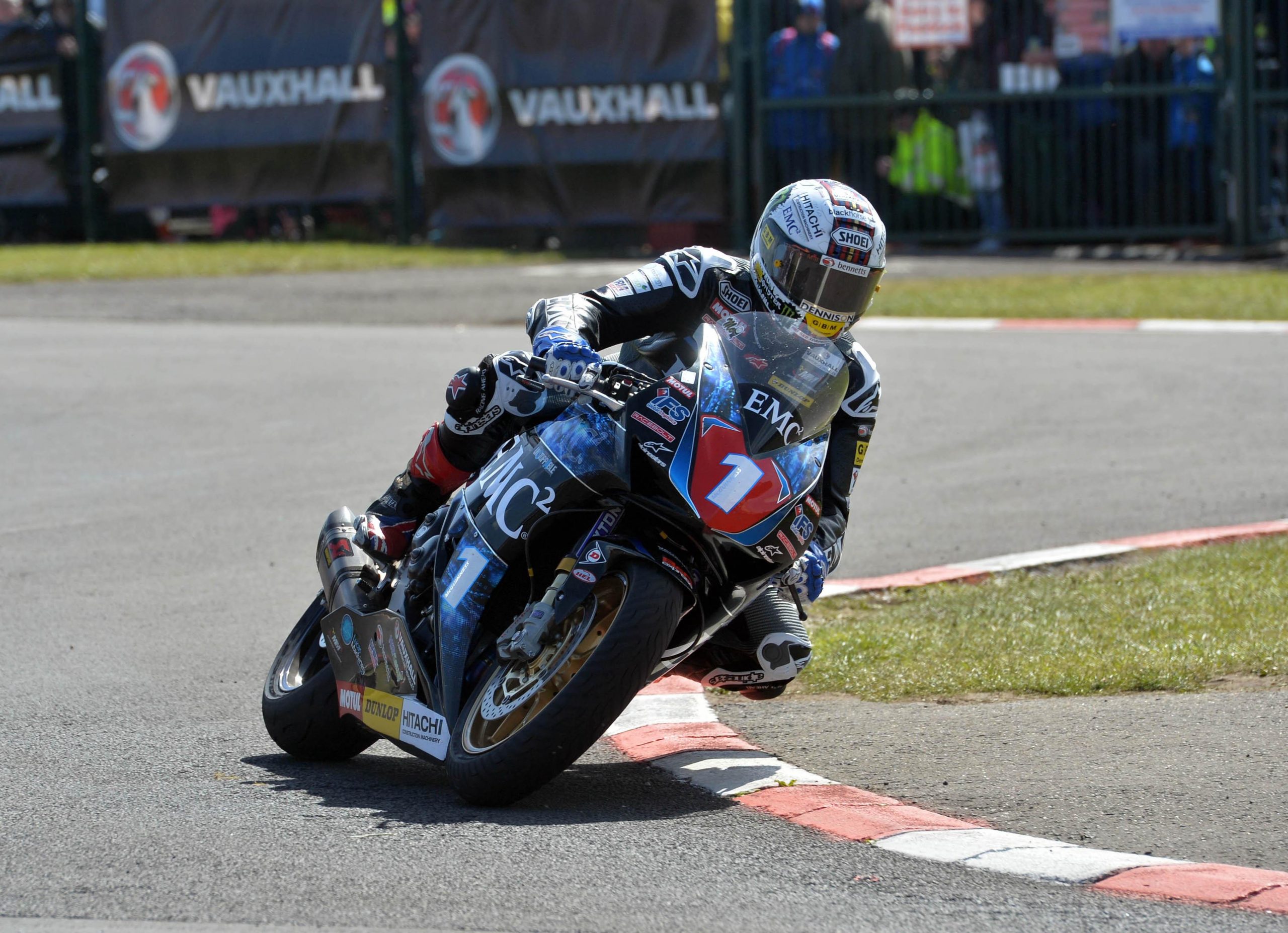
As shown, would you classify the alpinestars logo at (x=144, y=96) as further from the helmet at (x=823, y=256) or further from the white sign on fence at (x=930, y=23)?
the helmet at (x=823, y=256)

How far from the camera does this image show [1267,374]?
11.9m

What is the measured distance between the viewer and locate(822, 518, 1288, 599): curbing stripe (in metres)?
7.15

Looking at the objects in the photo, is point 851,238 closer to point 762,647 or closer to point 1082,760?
point 762,647

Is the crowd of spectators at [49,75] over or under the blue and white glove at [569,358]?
over

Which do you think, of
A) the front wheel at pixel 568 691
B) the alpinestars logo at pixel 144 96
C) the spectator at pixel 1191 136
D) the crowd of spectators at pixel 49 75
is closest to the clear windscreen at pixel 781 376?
the front wheel at pixel 568 691

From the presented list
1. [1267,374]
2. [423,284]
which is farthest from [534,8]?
[1267,374]

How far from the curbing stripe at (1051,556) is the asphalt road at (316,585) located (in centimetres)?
23

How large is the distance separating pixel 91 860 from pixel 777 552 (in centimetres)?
175

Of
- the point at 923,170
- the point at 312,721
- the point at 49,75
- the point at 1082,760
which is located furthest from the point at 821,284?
the point at 49,75

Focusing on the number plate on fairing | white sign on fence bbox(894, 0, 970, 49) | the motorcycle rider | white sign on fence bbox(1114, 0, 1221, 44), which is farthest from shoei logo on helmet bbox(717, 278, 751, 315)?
white sign on fence bbox(1114, 0, 1221, 44)

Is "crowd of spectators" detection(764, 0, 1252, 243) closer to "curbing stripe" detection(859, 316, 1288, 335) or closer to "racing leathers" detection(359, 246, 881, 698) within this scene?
"curbing stripe" detection(859, 316, 1288, 335)

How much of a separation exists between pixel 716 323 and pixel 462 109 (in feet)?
52.8

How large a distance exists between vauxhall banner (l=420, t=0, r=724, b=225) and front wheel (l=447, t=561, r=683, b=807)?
613 inches

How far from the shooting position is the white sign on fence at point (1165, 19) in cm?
1845
